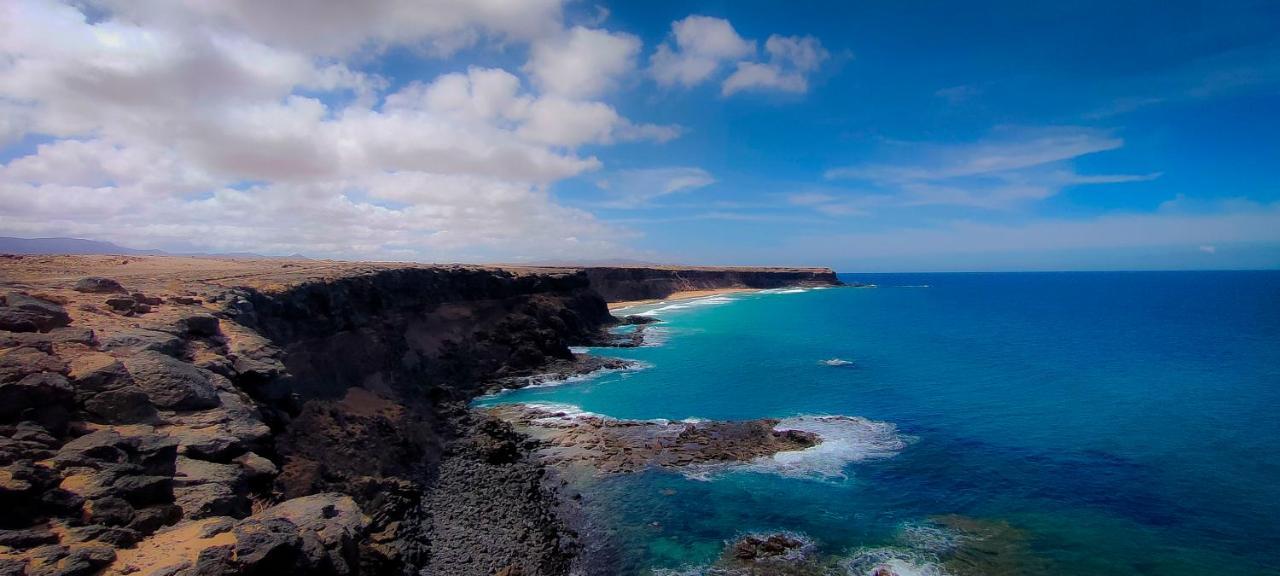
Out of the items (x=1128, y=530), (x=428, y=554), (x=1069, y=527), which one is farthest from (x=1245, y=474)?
(x=428, y=554)

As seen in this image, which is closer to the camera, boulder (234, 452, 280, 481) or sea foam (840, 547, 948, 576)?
boulder (234, 452, 280, 481)

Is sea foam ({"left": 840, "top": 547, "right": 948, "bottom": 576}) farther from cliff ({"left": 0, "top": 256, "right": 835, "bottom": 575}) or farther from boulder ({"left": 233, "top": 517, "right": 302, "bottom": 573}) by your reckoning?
boulder ({"left": 233, "top": 517, "right": 302, "bottom": 573})

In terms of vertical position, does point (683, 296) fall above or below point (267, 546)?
below

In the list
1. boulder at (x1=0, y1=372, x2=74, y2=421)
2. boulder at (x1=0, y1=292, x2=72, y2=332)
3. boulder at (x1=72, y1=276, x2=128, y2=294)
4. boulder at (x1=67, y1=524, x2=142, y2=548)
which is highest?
boulder at (x1=72, y1=276, x2=128, y2=294)

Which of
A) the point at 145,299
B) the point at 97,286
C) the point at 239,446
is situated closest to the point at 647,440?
the point at 239,446

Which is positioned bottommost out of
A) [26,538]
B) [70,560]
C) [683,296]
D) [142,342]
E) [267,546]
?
[683,296]

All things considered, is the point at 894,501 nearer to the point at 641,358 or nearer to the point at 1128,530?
the point at 1128,530

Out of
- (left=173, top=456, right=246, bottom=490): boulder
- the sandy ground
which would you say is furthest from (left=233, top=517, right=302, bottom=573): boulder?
the sandy ground

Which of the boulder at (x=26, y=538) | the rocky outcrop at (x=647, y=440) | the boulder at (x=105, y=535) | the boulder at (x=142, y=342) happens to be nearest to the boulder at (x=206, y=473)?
the boulder at (x=105, y=535)

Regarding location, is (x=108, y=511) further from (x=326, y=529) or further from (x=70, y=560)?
(x=326, y=529)
